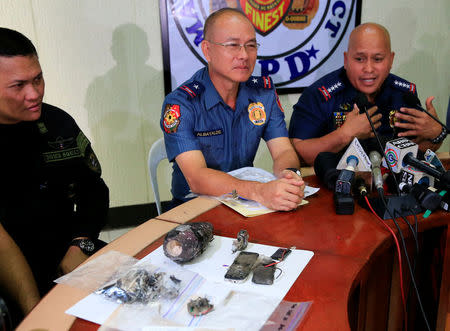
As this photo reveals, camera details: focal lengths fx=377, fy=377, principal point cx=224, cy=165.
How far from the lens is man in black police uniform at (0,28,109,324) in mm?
1183

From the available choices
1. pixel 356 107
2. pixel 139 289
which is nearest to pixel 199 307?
pixel 139 289

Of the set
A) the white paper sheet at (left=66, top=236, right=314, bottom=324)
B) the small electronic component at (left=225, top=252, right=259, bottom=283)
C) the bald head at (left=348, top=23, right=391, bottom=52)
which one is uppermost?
the bald head at (left=348, top=23, right=391, bottom=52)

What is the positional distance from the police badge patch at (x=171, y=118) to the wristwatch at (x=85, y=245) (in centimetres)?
50

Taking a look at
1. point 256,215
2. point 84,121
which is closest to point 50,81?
point 84,121

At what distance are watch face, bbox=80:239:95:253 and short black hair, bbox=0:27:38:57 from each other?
63 cm

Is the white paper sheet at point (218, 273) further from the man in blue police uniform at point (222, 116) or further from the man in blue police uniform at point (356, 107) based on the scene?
Answer: the man in blue police uniform at point (356, 107)

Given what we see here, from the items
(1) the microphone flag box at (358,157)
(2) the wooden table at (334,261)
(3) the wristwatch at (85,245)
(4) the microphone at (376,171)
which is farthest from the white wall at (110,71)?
(4) the microphone at (376,171)

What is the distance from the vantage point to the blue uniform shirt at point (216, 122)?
4.91 feet

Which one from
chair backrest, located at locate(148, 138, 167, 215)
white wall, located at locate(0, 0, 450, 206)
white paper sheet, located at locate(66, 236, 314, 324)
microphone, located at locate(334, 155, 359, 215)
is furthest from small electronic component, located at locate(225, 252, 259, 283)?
white wall, located at locate(0, 0, 450, 206)

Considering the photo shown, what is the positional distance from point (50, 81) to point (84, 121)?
29 centimetres

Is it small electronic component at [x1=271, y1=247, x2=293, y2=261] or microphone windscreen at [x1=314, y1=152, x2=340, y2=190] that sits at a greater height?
microphone windscreen at [x1=314, y1=152, x2=340, y2=190]

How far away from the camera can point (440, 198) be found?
107 centimetres

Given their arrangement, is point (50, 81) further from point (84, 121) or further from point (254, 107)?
point (254, 107)

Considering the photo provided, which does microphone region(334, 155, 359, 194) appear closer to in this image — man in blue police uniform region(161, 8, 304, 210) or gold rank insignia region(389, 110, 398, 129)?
man in blue police uniform region(161, 8, 304, 210)
